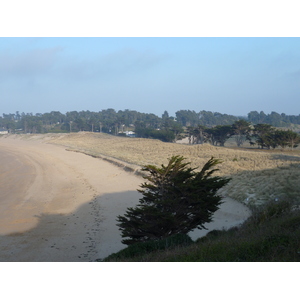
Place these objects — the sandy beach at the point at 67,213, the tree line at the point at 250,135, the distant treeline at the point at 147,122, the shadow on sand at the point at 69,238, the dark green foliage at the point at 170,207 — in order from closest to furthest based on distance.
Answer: the dark green foliage at the point at 170,207, the shadow on sand at the point at 69,238, the sandy beach at the point at 67,213, the tree line at the point at 250,135, the distant treeline at the point at 147,122

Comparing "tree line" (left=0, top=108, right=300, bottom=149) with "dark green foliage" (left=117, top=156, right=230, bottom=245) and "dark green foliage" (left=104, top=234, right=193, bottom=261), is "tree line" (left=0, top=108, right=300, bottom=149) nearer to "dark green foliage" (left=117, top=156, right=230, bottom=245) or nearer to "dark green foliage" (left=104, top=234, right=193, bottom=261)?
"dark green foliage" (left=117, top=156, right=230, bottom=245)

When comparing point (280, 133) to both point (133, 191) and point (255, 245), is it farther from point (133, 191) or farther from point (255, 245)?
point (255, 245)

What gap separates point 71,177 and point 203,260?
18527 mm

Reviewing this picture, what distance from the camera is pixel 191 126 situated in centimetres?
7138

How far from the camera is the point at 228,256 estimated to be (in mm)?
5559

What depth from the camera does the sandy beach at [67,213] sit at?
1002 cm

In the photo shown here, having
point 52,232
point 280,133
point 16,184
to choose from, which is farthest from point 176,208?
point 280,133

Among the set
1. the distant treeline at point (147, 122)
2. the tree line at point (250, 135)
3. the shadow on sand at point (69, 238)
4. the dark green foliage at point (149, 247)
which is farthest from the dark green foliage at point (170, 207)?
the distant treeline at point (147, 122)

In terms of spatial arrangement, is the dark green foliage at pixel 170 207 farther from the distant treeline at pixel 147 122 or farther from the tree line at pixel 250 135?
the distant treeline at pixel 147 122

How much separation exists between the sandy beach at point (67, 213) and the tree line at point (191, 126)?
28007 mm

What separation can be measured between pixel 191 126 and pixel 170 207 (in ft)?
207

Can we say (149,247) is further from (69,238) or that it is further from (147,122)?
(147,122)

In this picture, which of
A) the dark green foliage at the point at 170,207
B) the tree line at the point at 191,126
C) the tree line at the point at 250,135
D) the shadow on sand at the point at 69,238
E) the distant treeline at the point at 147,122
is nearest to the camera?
the dark green foliage at the point at 170,207

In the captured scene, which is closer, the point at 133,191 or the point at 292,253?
the point at 292,253
